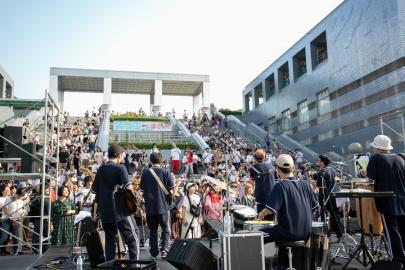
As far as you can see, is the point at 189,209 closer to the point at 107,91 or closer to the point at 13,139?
the point at 13,139

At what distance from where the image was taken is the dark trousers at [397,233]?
523cm

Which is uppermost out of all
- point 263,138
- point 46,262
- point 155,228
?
point 263,138

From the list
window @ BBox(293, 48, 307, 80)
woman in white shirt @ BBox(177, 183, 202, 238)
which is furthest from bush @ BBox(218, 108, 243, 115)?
woman in white shirt @ BBox(177, 183, 202, 238)

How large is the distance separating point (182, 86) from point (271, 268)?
4156cm

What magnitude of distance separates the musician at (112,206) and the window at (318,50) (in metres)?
23.3

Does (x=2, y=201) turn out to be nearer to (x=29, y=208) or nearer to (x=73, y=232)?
(x=29, y=208)

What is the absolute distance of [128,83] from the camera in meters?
43.8

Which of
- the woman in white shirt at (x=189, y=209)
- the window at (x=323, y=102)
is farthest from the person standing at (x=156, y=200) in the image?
the window at (x=323, y=102)

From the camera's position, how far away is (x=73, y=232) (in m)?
8.68

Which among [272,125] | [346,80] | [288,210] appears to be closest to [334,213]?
[288,210]

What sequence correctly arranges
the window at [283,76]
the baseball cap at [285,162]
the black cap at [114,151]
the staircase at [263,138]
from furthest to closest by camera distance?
the window at [283,76]
the staircase at [263,138]
the black cap at [114,151]
the baseball cap at [285,162]

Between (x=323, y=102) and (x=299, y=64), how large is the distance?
21.8 feet

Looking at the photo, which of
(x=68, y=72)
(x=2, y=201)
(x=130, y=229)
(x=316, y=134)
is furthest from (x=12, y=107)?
(x=68, y=72)

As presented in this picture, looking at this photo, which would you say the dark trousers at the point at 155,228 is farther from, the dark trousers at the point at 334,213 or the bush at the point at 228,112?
the bush at the point at 228,112
